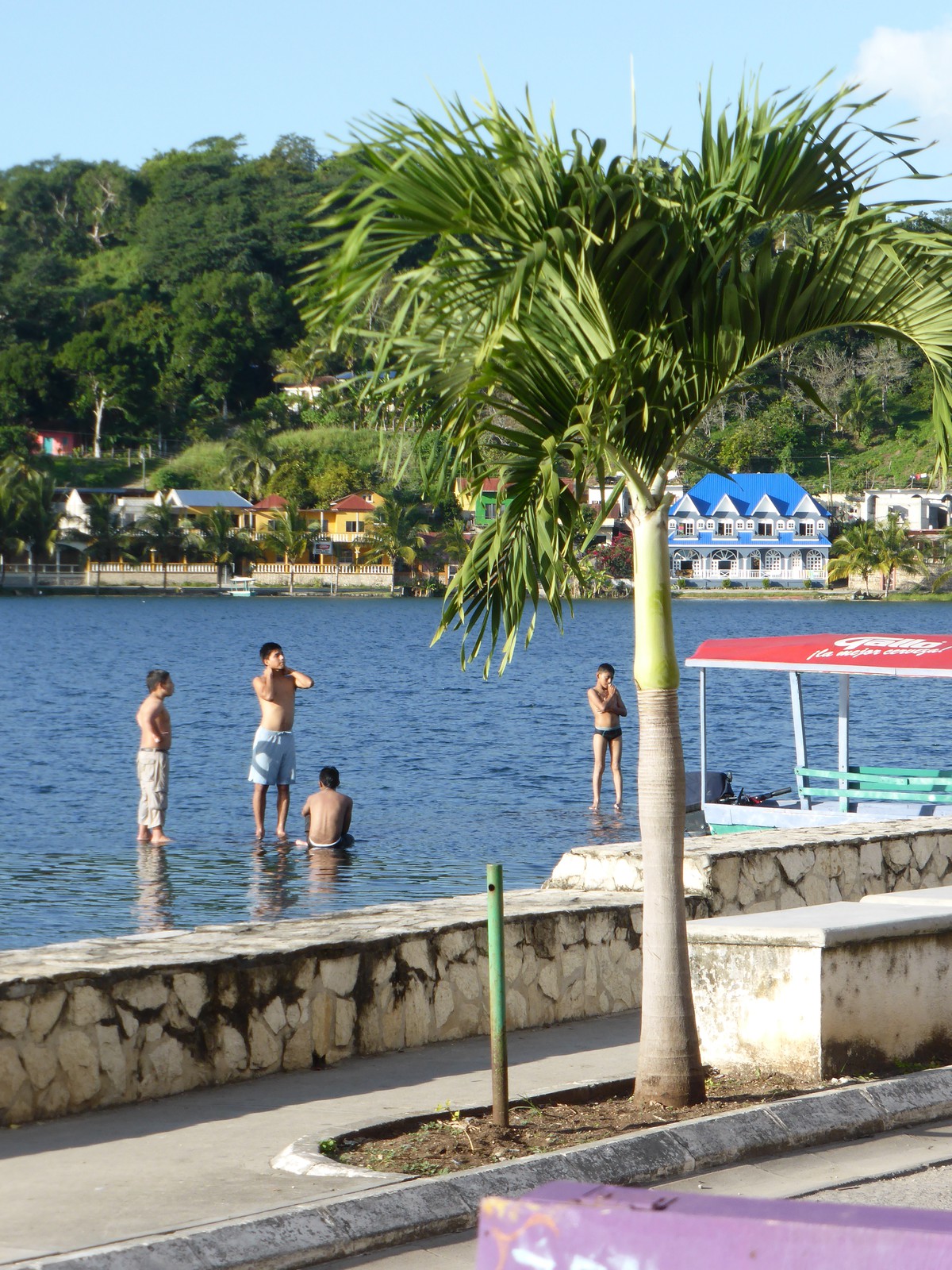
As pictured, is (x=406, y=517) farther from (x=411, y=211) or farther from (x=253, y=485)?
(x=411, y=211)

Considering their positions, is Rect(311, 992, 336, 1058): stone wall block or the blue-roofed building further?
the blue-roofed building

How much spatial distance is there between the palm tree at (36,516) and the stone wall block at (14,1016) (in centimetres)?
14002

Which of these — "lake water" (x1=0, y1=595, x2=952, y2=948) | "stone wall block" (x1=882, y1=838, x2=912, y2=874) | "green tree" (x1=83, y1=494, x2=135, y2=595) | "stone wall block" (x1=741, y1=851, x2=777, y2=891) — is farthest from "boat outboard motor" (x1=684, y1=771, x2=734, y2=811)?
"green tree" (x1=83, y1=494, x2=135, y2=595)

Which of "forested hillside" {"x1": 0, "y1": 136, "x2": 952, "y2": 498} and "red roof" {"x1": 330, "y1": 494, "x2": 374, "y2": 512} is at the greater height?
"forested hillside" {"x1": 0, "y1": 136, "x2": 952, "y2": 498}

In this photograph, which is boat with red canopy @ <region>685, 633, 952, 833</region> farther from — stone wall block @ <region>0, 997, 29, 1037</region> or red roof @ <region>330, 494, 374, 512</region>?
red roof @ <region>330, 494, 374, 512</region>

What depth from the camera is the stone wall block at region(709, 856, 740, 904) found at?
9102mm

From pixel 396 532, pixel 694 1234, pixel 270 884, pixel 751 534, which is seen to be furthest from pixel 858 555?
pixel 694 1234

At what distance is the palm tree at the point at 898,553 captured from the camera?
144 m

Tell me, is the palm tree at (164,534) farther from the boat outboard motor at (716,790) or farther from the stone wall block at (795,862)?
the stone wall block at (795,862)

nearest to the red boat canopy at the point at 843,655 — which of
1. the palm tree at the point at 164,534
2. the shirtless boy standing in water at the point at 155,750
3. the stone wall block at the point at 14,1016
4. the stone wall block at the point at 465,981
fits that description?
the shirtless boy standing in water at the point at 155,750

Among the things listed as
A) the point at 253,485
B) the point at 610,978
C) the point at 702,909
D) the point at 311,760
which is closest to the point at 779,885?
the point at 702,909

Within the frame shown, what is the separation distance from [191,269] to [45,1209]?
648ft

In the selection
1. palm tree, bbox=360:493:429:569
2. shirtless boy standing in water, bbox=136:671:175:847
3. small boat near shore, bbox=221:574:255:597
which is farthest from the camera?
small boat near shore, bbox=221:574:255:597

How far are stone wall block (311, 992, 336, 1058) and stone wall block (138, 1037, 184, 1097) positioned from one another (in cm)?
66
